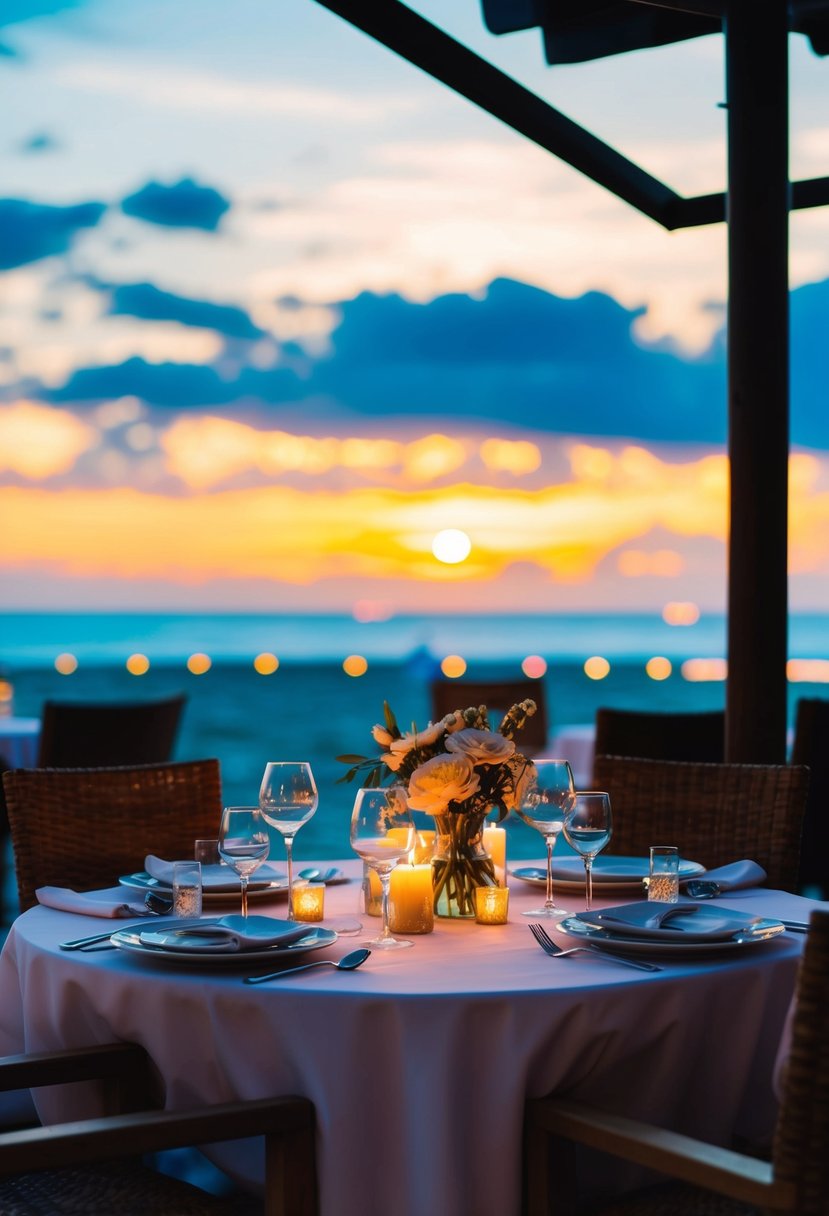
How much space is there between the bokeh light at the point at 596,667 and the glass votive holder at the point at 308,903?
90.2 feet

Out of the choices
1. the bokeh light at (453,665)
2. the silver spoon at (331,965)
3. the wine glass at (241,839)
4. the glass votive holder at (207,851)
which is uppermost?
the bokeh light at (453,665)

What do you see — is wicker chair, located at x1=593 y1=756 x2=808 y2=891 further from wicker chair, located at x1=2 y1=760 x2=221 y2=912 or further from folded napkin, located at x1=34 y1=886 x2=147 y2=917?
folded napkin, located at x1=34 y1=886 x2=147 y2=917

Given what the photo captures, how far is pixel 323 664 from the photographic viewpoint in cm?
3244

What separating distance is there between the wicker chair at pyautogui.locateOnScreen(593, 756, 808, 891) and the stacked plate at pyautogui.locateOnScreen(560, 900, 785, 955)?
702mm

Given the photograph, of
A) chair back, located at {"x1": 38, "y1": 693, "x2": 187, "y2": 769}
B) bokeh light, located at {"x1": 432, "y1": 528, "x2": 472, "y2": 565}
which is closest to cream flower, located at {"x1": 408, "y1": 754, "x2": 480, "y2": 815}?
chair back, located at {"x1": 38, "y1": 693, "x2": 187, "y2": 769}

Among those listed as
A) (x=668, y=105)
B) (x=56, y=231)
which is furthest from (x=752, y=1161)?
(x=56, y=231)

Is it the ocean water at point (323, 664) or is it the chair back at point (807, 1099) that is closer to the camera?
the chair back at point (807, 1099)

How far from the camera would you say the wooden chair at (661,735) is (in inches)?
162

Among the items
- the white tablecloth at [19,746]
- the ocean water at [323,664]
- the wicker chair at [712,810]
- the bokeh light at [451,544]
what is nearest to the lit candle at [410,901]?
the wicker chair at [712,810]

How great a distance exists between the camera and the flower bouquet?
6.63 feet

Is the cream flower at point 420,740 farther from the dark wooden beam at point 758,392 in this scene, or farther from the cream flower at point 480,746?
the dark wooden beam at point 758,392

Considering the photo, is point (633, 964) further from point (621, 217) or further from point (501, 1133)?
point (621, 217)

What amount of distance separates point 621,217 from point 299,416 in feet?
40.3

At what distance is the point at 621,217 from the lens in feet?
32.5
